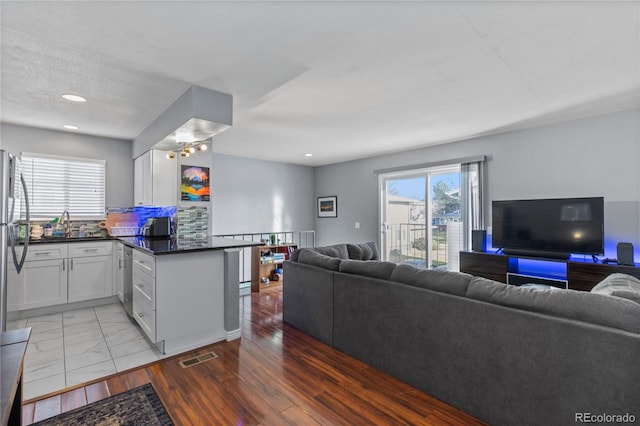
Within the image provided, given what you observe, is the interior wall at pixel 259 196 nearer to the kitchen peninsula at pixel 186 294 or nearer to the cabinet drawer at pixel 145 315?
the cabinet drawer at pixel 145 315

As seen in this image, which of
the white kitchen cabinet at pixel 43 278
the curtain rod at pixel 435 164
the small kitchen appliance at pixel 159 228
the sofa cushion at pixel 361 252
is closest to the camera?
the white kitchen cabinet at pixel 43 278

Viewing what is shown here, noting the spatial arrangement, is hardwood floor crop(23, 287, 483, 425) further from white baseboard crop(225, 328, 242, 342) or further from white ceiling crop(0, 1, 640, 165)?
white ceiling crop(0, 1, 640, 165)

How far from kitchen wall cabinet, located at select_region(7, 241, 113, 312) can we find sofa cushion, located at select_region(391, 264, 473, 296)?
4.00 metres

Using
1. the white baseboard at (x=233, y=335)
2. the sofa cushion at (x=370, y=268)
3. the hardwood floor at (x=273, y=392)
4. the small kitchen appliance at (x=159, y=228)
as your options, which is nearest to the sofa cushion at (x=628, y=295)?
the hardwood floor at (x=273, y=392)

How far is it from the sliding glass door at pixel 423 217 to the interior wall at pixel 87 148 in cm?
459

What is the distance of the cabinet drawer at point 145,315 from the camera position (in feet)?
8.89

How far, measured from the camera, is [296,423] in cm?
186

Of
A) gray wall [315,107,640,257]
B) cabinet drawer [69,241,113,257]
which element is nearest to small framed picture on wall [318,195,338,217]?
gray wall [315,107,640,257]

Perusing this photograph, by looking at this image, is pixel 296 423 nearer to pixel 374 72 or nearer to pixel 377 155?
pixel 374 72

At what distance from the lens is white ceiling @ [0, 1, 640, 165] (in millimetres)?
1797

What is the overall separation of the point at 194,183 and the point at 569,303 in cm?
387

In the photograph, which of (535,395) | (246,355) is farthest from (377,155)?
(535,395)

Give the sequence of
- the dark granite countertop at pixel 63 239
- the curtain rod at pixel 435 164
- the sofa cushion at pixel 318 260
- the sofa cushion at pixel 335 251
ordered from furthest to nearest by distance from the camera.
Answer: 1. the curtain rod at pixel 435 164
2. the sofa cushion at pixel 335 251
3. the dark granite countertop at pixel 63 239
4. the sofa cushion at pixel 318 260

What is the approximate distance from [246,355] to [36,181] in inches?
151
